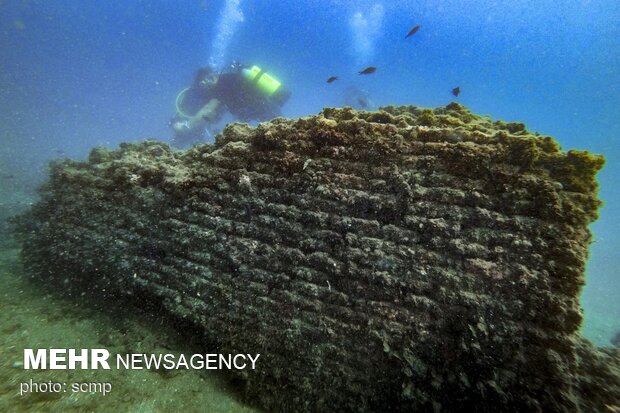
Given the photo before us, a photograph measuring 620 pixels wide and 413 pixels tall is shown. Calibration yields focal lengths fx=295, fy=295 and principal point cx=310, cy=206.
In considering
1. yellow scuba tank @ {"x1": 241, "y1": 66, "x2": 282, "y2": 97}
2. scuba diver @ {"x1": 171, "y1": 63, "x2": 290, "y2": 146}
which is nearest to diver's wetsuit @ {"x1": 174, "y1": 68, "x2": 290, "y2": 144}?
scuba diver @ {"x1": 171, "y1": 63, "x2": 290, "y2": 146}

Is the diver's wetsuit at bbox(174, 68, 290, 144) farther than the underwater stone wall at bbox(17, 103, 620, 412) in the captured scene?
Yes

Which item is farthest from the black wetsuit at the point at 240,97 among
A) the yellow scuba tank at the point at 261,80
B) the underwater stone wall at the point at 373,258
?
the underwater stone wall at the point at 373,258

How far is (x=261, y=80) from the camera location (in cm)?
1661

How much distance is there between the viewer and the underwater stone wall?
2.74m

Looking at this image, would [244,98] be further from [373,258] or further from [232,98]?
[373,258]

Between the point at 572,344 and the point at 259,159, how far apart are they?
12.3ft

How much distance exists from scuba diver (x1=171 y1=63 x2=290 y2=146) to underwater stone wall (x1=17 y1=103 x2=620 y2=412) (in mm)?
14145

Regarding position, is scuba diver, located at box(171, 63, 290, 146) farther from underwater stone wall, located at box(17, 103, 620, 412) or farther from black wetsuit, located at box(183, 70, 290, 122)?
underwater stone wall, located at box(17, 103, 620, 412)

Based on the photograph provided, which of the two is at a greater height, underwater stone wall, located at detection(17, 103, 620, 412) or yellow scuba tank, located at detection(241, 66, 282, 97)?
yellow scuba tank, located at detection(241, 66, 282, 97)

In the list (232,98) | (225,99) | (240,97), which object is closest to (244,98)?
(240,97)

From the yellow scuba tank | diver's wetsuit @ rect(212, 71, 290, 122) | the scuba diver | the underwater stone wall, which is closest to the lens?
the underwater stone wall

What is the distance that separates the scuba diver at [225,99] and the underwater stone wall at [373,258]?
14.1m

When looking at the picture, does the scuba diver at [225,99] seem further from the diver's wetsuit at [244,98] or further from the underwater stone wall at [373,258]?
the underwater stone wall at [373,258]

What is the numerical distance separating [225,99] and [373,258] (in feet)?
59.5
